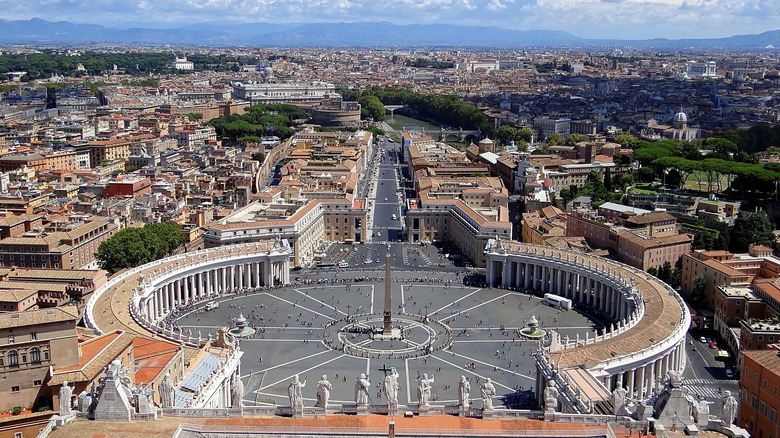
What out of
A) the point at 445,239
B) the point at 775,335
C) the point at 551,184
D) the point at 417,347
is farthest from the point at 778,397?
the point at 551,184

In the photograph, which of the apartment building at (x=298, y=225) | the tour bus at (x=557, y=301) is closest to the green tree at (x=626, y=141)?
the apartment building at (x=298, y=225)

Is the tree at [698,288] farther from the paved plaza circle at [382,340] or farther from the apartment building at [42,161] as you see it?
the apartment building at [42,161]

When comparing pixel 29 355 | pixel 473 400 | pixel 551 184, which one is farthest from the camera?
pixel 551 184

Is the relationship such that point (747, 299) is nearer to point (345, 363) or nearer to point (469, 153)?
point (345, 363)

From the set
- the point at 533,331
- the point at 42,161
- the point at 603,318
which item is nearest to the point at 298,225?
the point at 533,331

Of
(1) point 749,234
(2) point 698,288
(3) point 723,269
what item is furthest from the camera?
(1) point 749,234

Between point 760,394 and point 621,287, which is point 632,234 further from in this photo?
point 760,394
